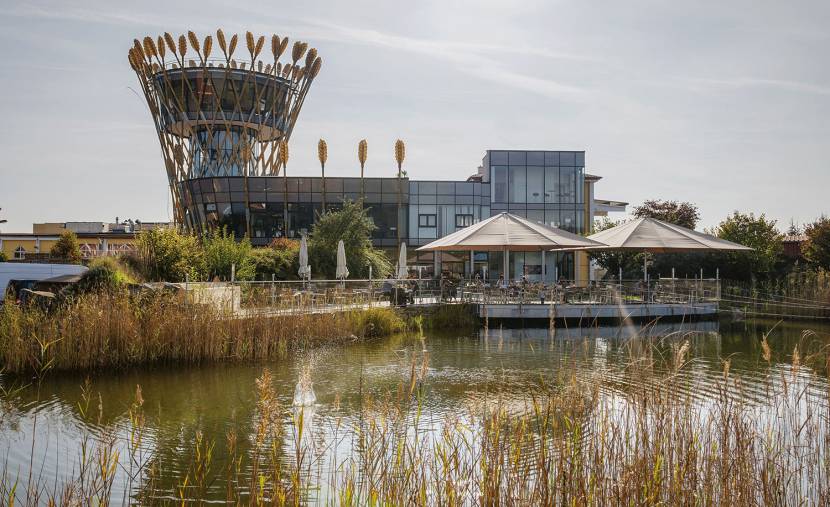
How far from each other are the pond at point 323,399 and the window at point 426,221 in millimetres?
24718

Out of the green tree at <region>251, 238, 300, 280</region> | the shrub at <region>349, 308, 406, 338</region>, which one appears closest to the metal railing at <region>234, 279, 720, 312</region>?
the shrub at <region>349, 308, 406, 338</region>

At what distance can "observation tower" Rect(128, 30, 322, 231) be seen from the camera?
43.0 m

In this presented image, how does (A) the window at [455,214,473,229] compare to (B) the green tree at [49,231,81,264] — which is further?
(A) the window at [455,214,473,229]

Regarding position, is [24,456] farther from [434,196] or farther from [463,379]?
[434,196]

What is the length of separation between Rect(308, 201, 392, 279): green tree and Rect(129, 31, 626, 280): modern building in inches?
284

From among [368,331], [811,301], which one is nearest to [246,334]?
[368,331]

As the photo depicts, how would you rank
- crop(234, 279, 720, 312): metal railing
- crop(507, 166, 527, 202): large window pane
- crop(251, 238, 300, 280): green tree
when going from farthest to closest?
crop(507, 166, 527, 202): large window pane
crop(251, 238, 300, 280): green tree
crop(234, 279, 720, 312): metal railing

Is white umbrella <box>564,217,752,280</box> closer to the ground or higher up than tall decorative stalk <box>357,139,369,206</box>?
closer to the ground

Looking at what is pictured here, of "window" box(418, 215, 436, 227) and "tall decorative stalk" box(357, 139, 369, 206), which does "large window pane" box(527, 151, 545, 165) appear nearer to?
"window" box(418, 215, 436, 227)

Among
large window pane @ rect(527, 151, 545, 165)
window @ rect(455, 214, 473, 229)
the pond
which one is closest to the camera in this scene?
the pond

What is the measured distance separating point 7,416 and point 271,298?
6949 mm

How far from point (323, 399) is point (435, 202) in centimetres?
3146

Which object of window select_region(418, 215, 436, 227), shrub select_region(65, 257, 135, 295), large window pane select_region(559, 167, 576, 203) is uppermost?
large window pane select_region(559, 167, 576, 203)

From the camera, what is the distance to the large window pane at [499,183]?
38.9m
